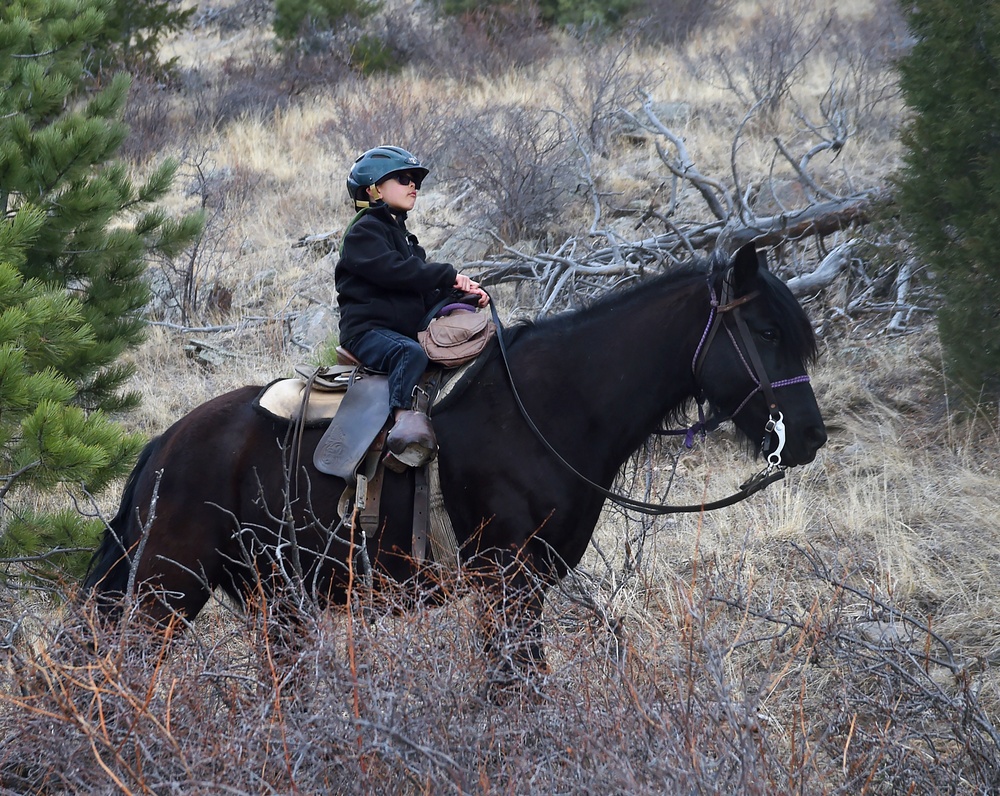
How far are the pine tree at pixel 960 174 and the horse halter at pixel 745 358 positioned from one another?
300 cm

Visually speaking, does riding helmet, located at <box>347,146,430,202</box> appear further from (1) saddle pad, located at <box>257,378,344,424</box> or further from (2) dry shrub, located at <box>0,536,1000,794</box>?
(2) dry shrub, located at <box>0,536,1000,794</box>

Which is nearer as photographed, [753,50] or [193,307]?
[193,307]

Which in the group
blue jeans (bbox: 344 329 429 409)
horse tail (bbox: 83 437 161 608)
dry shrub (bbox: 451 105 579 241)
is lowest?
dry shrub (bbox: 451 105 579 241)

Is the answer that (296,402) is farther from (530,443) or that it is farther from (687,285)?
(687,285)

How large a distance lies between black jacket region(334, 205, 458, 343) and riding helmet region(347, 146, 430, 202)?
0.40ft

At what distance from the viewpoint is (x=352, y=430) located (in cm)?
419

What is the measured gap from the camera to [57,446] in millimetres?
5141

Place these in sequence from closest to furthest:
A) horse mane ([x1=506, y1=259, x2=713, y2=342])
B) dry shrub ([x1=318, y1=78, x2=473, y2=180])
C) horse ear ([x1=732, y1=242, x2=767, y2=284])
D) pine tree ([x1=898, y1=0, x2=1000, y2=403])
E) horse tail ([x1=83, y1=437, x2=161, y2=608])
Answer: horse ear ([x1=732, y1=242, x2=767, y2=284]) < horse mane ([x1=506, y1=259, x2=713, y2=342]) < horse tail ([x1=83, y1=437, x2=161, y2=608]) < pine tree ([x1=898, y1=0, x2=1000, y2=403]) < dry shrub ([x1=318, y1=78, x2=473, y2=180])

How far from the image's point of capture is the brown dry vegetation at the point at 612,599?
2.80 m

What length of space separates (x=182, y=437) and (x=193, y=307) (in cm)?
782

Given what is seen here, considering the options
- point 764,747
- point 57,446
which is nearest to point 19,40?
point 57,446

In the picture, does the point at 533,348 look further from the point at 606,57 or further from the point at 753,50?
the point at 606,57

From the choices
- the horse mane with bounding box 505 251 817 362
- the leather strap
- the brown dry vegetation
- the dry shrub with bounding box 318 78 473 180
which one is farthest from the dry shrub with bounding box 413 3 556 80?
the leather strap

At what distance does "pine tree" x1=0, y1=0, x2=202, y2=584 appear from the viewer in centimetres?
521
